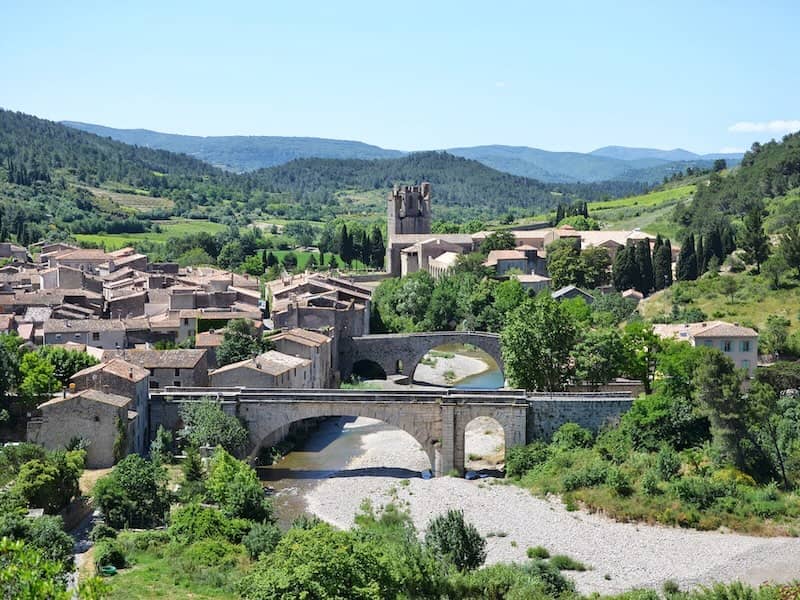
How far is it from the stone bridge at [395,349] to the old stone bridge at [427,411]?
18.3m

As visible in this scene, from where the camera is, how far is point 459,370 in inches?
2835

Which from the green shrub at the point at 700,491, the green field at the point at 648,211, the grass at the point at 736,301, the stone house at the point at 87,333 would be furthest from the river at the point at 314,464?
the green field at the point at 648,211

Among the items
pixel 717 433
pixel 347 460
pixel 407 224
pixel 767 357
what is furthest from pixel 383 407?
pixel 407 224

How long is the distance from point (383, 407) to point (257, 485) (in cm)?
871

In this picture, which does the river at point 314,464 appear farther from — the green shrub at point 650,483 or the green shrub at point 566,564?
the green shrub at point 650,483

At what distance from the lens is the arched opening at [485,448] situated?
46.4m

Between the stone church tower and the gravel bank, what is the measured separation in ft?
218

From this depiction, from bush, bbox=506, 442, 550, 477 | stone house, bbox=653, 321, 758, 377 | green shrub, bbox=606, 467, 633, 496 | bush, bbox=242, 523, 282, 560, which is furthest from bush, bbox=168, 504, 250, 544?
stone house, bbox=653, 321, 758, 377

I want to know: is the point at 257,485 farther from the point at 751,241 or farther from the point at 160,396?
the point at 751,241

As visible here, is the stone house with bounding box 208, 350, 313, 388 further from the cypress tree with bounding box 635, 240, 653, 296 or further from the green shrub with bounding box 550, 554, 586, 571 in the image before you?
the cypress tree with bounding box 635, 240, 653, 296

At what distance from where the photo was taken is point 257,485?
1512 inches

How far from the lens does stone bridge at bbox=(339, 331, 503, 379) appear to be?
64.8m

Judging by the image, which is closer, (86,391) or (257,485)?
(257,485)

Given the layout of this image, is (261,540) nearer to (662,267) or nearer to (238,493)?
(238,493)
